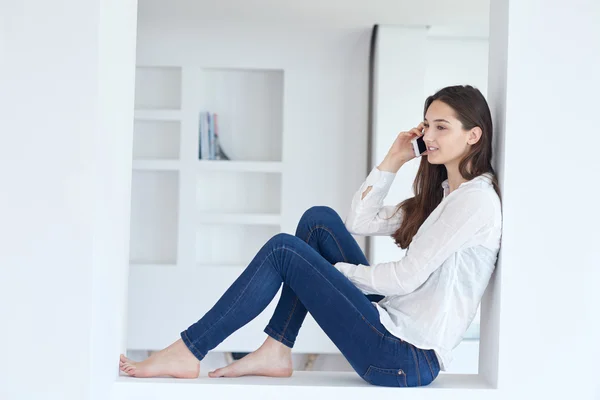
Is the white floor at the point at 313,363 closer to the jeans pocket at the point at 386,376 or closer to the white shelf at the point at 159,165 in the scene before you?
the white shelf at the point at 159,165

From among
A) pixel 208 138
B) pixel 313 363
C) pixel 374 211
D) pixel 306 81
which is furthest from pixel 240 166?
pixel 374 211

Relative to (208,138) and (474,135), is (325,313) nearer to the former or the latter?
(474,135)

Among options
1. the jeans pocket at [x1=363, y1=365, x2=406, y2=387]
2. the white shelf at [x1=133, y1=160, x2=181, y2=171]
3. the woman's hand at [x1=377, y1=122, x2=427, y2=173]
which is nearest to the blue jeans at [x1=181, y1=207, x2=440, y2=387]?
the jeans pocket at [x1=363, y1=365, x2=406, y2=387]

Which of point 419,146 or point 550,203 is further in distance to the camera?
point 419,146

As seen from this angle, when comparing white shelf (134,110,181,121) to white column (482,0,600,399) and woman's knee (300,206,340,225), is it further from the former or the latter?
white column (482,0,600,399)

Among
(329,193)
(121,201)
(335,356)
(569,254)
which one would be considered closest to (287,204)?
(329,193)

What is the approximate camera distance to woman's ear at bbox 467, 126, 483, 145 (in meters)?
2.16

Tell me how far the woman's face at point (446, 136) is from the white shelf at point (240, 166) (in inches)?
79.3

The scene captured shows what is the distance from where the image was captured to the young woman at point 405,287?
2.03 metres

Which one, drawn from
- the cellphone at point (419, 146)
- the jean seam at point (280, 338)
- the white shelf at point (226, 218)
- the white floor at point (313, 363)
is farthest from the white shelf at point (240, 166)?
the jean seam at point (280, 338)

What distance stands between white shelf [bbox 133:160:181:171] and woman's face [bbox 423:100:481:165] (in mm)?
2219

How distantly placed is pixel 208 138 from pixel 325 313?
2.32 m

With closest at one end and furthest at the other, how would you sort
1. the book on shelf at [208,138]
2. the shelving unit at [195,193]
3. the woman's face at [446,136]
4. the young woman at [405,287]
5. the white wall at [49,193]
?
the white wall at [49,193] → the young woman at [405,287] → the woman's face at [446,136] → the shelving unit at [195,193] → the book on shelf at [208,138]

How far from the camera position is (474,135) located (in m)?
2.17
